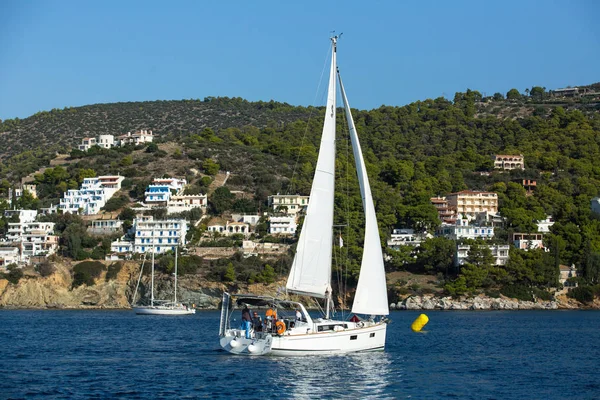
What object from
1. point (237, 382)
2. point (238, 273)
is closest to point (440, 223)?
point (238, 273)

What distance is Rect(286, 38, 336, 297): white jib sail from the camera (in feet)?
116

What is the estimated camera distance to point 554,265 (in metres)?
91.9

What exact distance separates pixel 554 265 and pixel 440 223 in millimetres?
20974

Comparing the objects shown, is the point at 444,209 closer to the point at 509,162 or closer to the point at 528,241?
the point at 528,241

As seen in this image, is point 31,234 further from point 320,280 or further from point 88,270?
point 320,280

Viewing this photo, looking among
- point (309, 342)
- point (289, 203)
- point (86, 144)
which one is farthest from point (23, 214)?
point (309, 342)

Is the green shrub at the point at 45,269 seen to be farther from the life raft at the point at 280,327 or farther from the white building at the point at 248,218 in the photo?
the life raft at the point at 280,327

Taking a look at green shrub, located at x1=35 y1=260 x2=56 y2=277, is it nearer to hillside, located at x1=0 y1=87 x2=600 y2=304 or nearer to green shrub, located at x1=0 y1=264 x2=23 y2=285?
green shrub, located at x1=0 y1=264 x2=23 y2=285

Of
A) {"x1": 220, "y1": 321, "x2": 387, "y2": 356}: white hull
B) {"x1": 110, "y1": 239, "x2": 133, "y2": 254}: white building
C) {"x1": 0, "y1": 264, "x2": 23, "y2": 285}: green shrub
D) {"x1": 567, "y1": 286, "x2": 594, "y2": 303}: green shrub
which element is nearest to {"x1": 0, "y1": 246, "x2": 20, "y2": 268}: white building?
{"x1": 0, "y1": 264, "x2": 23, "y2": 285}: green shrub

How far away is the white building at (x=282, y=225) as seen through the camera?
10911 centimetres

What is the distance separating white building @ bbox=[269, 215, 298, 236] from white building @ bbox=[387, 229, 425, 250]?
1200cm

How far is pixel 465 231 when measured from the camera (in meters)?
104

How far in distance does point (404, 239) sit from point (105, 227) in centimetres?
3700

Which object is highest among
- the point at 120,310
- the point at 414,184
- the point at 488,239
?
the point at 414,184
